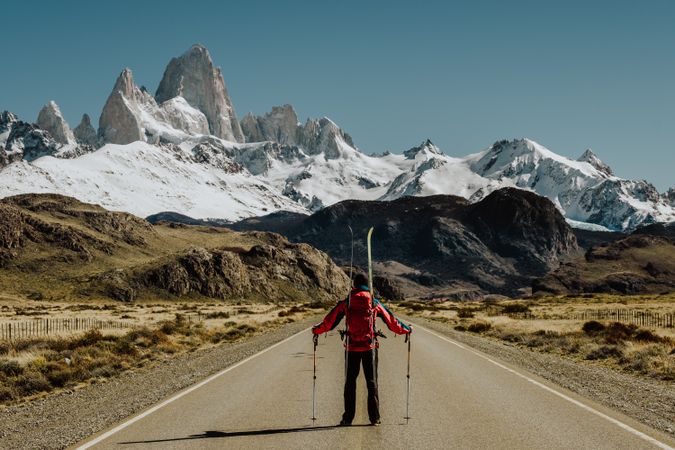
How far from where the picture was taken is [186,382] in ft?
56.8

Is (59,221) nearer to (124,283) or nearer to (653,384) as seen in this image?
Answer: (124,283)

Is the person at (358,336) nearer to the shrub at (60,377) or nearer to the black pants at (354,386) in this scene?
the black pants at (354,386)

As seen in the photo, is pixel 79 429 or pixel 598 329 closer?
pixel 79 429

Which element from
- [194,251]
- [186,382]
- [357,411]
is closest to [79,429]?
[357,411]

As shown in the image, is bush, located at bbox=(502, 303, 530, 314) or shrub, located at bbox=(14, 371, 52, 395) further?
bush, located at bbox=(502, 303, 530, 314)

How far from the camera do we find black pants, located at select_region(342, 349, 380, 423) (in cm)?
1141

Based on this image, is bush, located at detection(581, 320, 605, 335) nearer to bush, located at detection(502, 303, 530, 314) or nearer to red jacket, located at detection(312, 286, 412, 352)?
red jacket, located at detection(312, 286, 412, 352)

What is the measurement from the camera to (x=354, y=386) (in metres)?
11.6

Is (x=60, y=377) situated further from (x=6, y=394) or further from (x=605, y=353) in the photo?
(x=605, y=353)

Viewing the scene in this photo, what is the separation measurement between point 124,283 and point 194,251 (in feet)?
71.4

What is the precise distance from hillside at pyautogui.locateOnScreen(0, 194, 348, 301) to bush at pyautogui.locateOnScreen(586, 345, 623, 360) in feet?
312

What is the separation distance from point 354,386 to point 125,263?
13512 cm

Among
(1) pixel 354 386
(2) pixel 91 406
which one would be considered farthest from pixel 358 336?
(2) pixel 91 406

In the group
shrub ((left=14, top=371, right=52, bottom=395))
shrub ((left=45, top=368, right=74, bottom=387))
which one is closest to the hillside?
shrub ((left=45, top=368, right=74, bottom=387))
